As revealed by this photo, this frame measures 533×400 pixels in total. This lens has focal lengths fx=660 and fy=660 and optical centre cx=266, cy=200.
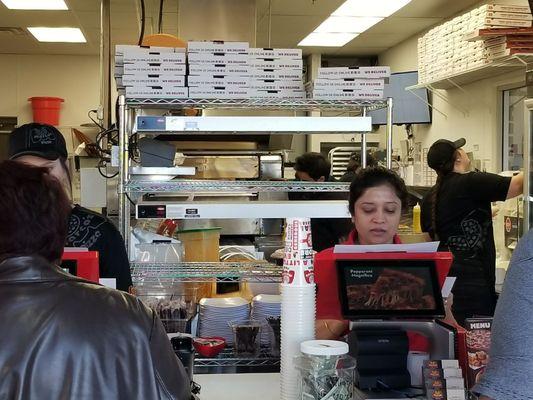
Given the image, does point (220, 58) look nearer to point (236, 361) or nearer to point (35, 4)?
point (236, 361)

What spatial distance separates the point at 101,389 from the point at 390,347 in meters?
0.82

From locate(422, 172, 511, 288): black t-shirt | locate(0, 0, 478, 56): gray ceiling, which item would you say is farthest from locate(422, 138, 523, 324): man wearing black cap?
locate(0, 0, 478, 56): gray ceiling

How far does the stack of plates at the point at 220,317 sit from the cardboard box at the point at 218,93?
1199 mm

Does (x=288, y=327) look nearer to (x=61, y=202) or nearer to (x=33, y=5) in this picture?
(x=61, y=202)

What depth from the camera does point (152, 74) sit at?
3238 mm

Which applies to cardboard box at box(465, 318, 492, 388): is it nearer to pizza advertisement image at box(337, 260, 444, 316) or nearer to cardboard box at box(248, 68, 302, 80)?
pizza advertisement image at box(337, 260, 444, 316)

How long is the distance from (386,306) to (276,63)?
5.99 feet

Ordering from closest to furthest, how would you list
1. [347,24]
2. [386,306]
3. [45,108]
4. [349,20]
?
[386,306], [349,20], [347,24], [45,108]

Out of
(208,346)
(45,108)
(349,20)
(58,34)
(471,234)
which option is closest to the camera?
(208,346)

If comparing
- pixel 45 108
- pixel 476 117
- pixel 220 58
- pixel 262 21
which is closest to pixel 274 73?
pixel 220 58

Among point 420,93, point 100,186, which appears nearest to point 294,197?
point 100,186

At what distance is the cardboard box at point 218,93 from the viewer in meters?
3.27

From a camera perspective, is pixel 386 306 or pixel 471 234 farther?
pixel 471 234

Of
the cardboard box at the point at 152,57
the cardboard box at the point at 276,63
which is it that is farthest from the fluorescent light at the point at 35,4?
the cardboard box at the point at 276,63
